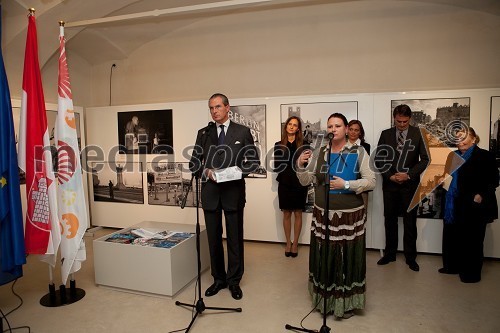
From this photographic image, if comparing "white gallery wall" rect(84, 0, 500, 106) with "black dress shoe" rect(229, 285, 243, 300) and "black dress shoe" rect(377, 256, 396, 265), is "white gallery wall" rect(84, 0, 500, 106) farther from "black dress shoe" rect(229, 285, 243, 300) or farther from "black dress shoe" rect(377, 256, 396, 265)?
"black dress shoe" rect(229, 285, 243, 300)

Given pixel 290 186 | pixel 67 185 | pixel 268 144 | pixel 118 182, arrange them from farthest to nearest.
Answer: pixel 118 182 < pixel 268 144 < pixel 290 186 < pixel 67 185

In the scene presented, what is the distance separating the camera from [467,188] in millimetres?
3797

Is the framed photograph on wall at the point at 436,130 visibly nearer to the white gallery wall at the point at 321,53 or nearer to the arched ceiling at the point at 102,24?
the white gallery wall at the point at 321,53

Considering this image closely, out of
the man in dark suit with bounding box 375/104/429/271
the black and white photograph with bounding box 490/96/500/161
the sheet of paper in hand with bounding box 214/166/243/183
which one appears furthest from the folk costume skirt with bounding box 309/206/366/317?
the black and white photograph with bounding box 490/96/500/161

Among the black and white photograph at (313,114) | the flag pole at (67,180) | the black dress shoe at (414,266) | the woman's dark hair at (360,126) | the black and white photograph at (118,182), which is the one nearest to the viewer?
the flag pole at (67,180)

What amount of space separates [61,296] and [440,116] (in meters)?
5.04

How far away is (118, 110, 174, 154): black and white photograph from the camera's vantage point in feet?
18.4

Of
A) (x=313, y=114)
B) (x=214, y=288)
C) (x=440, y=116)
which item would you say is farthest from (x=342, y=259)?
(x=440, y=116)

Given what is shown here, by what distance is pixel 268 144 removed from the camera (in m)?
5.16

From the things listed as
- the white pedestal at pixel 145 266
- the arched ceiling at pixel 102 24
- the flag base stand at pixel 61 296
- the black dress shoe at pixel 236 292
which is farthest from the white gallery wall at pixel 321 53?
the flag base stand at pixel 61 296

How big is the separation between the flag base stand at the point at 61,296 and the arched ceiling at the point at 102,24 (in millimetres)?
3250

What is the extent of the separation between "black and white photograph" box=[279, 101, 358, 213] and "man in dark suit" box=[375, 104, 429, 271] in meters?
0.69

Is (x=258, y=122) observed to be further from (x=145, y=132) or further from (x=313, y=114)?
(x=145, y=132)

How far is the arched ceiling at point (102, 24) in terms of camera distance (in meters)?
4.46
